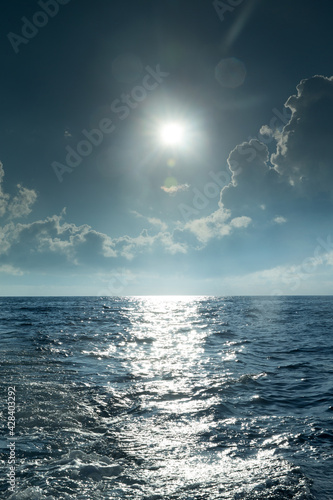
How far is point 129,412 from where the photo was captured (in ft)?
24.8

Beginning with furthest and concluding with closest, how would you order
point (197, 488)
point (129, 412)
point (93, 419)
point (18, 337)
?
point (18, 337)
point (129, 412)
point (93, 419)
point (197, 488)

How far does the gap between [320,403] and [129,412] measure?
558cm

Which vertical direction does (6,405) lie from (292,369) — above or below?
above

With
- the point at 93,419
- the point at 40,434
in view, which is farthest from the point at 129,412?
the point at 40,434

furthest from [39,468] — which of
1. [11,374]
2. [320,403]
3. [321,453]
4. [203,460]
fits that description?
[320,403]

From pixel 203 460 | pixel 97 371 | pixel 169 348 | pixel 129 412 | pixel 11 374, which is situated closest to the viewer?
pixel 203 460

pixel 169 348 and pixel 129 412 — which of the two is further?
pixel 169 348

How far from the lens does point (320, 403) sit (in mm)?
8266

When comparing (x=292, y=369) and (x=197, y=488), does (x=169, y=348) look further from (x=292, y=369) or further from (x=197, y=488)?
(x=197, y=488)
